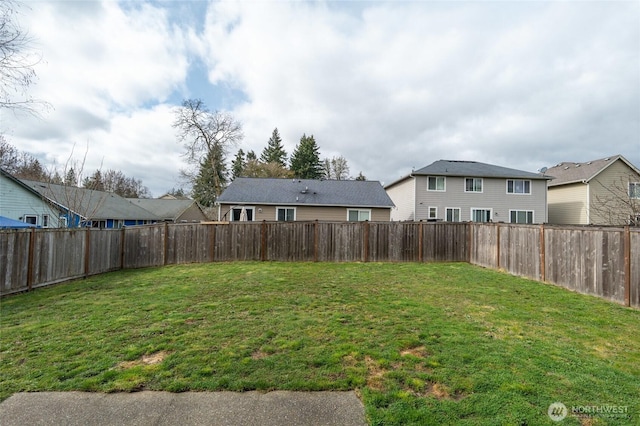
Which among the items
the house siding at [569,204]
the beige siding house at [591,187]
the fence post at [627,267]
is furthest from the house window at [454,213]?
the fence post at [627,267]

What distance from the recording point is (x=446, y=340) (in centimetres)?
394

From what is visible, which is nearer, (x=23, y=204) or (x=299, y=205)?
(x=23, y=204)

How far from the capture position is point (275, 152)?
47.8 meters

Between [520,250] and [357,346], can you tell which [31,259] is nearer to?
[357,346]

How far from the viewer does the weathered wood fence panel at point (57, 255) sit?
24.7ft

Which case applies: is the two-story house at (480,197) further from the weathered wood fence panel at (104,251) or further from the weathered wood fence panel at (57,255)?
the weathered wood fence panel at (57,255)

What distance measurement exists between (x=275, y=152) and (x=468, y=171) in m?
32.5

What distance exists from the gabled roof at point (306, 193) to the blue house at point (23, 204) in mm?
9840

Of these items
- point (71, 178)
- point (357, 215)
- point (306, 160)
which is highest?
point (306, 160)

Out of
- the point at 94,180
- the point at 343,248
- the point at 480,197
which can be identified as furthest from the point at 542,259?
the point at 94,180

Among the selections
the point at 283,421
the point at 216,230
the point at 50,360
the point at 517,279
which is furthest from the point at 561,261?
the point at 216,230

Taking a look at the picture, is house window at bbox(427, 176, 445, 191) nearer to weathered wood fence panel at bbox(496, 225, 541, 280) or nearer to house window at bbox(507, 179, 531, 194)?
house window at bbox(507, 179, 531, 194)

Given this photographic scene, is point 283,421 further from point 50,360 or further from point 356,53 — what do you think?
point 356,53

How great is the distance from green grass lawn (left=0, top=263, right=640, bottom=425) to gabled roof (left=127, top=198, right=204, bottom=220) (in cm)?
3148
